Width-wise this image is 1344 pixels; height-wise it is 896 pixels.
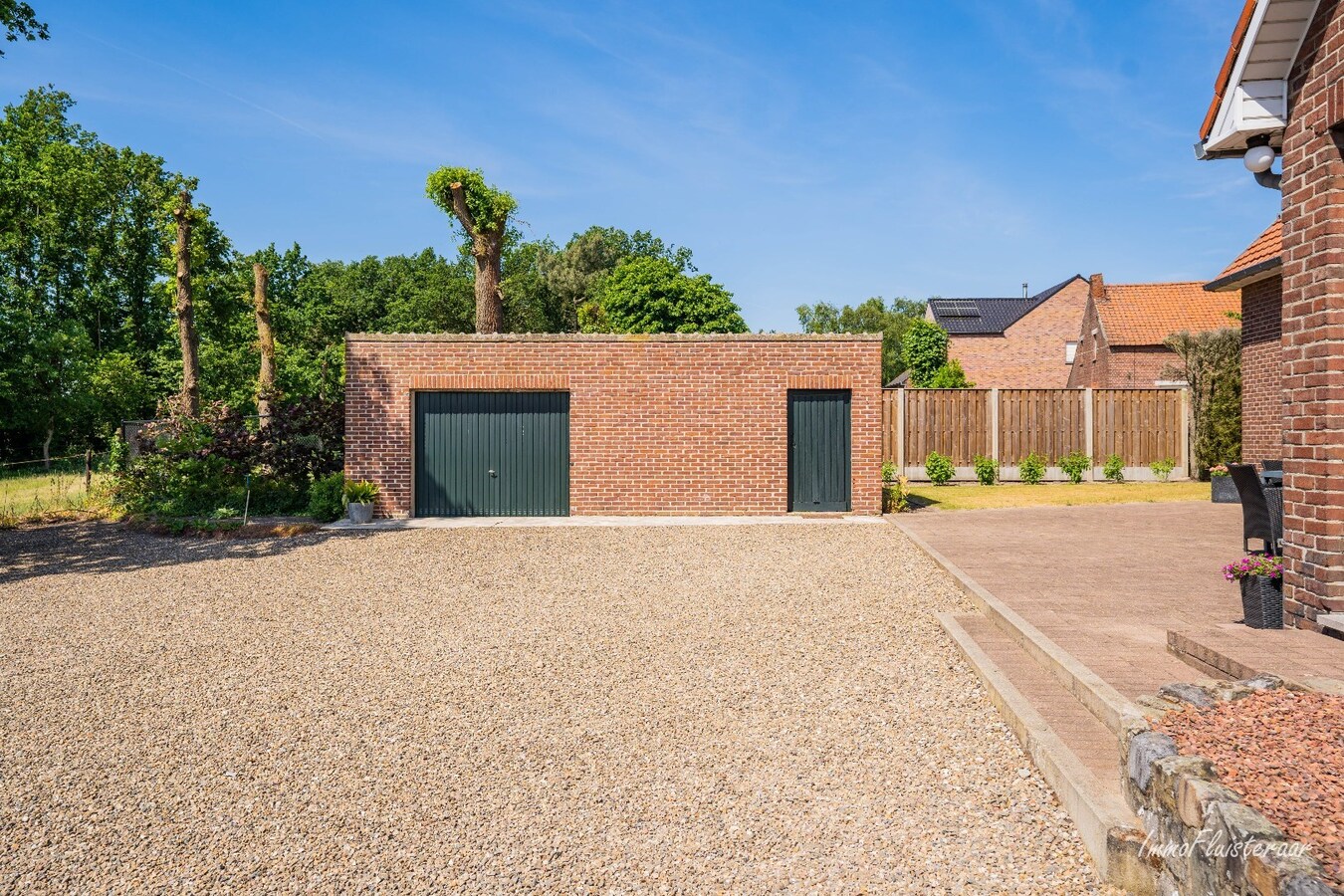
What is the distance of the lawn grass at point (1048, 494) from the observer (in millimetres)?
14828

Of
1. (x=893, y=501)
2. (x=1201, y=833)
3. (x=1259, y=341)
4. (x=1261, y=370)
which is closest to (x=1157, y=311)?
(x=1259, y=341)

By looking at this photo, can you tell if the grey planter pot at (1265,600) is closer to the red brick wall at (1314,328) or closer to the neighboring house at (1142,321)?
the red brick wall at (1314,328)

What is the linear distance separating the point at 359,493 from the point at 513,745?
9.73 metres

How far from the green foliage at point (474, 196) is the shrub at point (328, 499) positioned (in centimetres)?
688

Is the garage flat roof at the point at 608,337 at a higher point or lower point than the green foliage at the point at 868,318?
lower

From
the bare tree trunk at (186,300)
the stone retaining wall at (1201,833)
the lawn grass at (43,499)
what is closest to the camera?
the stone retaining wall at (1201,833)

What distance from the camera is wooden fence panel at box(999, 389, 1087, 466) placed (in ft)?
62.2

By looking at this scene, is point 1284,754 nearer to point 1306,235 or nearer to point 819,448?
point 1306,235

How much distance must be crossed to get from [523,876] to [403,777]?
1041 mm

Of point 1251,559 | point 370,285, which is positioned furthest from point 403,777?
point 370,285

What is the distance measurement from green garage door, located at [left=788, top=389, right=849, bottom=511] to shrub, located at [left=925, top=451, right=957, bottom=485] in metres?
6.04

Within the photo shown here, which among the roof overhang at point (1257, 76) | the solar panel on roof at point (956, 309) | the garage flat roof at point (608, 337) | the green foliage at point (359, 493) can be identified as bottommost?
the green foliage at point (359, 493)

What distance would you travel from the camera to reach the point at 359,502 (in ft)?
42.4

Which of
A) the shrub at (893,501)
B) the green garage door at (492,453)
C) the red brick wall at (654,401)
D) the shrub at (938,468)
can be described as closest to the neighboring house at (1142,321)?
the shrub at (938,468)
